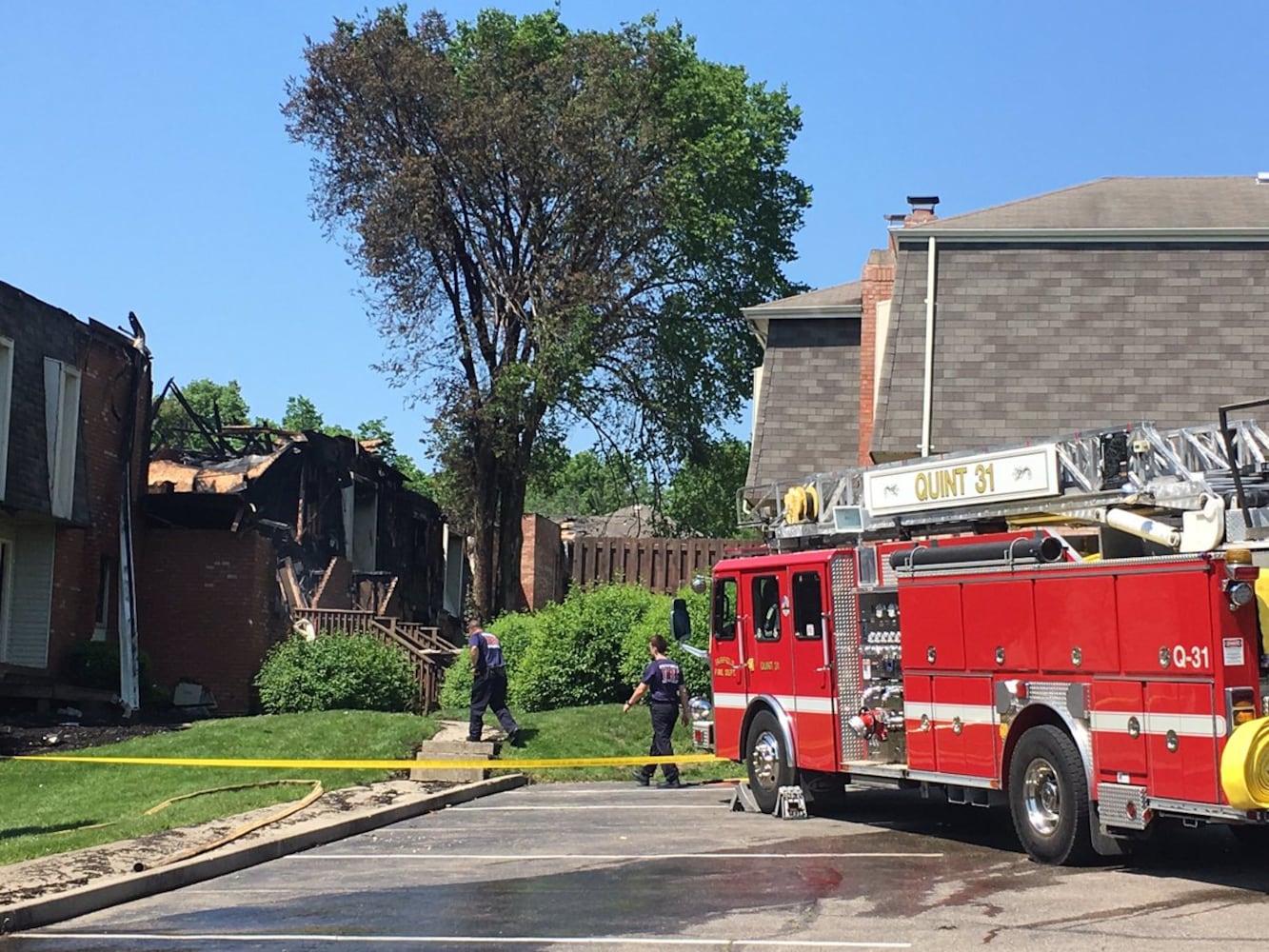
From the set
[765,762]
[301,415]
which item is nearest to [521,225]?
[765,762]

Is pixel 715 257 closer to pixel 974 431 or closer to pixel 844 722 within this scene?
pixel 974 431

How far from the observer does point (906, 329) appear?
2172cm

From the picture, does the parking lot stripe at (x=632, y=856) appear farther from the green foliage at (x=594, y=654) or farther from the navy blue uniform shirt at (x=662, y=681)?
the green foliage at (x=594, y=654)

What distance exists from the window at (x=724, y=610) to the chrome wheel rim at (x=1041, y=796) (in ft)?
16.1

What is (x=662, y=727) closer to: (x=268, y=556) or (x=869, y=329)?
(x=869, y=329)

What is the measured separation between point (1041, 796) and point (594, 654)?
1230cm

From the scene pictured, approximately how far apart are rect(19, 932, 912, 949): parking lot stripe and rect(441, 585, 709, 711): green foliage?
13398 mm

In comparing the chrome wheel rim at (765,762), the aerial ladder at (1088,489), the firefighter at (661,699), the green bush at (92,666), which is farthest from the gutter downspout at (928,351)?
the green bush at (92,666)

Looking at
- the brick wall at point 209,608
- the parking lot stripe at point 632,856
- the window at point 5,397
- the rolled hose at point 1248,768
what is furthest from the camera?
the brick wall at point 209,608

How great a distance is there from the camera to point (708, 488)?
1607 inches

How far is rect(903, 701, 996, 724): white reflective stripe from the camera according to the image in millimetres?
11695

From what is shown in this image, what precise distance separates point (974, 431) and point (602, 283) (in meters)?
14.0

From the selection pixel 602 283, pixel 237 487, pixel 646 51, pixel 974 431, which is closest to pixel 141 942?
pixel 974 431

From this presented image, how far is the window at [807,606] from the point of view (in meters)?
14.0
